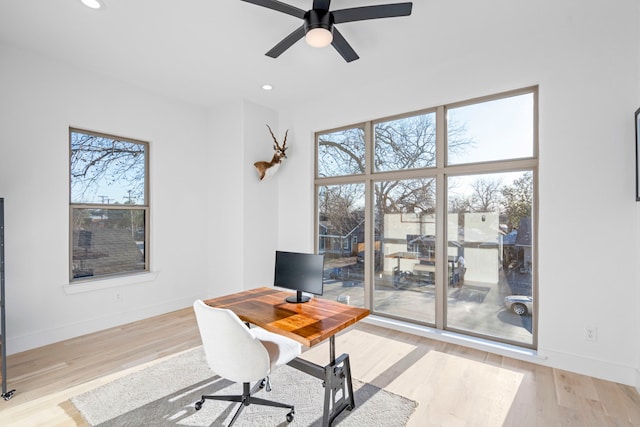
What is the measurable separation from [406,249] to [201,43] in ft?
9.74

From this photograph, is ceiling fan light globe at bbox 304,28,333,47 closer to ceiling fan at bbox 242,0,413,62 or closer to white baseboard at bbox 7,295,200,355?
ceiling fan at bbox 242,0,413,62

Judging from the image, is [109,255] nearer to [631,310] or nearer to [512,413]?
[512,413]

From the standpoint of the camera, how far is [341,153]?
4.29 m

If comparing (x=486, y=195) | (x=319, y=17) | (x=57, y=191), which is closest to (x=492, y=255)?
(x=486, y=195)

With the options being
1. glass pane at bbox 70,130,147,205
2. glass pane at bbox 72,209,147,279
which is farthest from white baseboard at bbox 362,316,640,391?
glass pane at bbox 70,130,147,205

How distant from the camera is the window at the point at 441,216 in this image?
3051 mm

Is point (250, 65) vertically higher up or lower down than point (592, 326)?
higher up

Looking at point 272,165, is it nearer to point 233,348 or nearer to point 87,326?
point 87,326

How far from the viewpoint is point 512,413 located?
7.09 ft

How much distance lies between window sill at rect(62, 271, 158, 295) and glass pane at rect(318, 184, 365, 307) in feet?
7.33

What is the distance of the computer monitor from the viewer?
92.7 inches

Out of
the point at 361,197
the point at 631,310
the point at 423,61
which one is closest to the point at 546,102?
the point at 423,61

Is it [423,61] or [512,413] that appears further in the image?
[423,61]

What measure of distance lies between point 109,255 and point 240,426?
9.21ft
